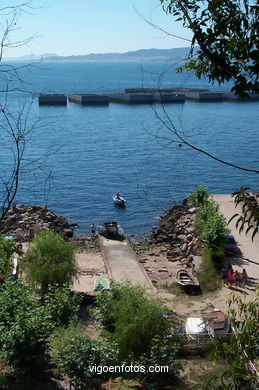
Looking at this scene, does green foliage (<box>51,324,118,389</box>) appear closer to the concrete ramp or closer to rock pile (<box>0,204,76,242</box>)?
the concrete ramp

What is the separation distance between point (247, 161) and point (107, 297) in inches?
1922

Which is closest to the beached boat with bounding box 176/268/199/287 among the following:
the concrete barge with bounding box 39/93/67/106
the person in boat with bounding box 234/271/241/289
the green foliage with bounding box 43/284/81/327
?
the person in boat with bounding box 234/271/241/289

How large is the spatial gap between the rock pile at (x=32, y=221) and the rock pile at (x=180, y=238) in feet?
25.0

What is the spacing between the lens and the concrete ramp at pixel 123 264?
28875mm

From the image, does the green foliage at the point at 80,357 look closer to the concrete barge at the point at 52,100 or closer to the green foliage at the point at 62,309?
the green foliage at the point at 62,309

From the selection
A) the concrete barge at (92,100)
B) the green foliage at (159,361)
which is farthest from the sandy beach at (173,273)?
the concrete barge at (92,100)

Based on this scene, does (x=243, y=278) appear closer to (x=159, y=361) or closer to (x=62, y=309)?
(x=62, y=309)

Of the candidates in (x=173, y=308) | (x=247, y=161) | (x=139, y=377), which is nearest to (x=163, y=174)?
(x=247, y=161)

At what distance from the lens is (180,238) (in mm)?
38875

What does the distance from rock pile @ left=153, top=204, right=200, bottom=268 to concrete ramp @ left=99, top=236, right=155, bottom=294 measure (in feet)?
10.4

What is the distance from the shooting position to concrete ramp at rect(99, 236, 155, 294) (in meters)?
28.9

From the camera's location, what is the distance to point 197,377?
57.8ft

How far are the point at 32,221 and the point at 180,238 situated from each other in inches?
473

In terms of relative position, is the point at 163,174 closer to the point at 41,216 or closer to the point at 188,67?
the point at 41,216
